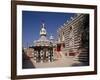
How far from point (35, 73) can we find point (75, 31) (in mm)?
586

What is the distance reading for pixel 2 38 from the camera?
6.02 feet

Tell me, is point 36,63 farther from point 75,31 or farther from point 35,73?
point 75,31

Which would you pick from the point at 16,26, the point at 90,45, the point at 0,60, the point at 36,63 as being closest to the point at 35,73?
the point at 36,63

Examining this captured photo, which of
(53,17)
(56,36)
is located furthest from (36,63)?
(53,17)

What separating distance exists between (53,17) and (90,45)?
0.49 m

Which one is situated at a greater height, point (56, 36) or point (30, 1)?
point (30, 1)

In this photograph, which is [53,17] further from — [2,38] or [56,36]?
[2,38]

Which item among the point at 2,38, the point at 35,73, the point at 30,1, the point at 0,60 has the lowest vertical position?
the point at 35,73

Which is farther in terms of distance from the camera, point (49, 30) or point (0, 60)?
point (49, 30)

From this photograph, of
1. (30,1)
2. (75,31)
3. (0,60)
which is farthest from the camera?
(75,31)

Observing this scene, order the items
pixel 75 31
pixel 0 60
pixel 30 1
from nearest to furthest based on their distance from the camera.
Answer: pixel 0 60
pixel 30 1
pixel 75 31

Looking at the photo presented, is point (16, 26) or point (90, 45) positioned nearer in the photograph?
point (16, 26)

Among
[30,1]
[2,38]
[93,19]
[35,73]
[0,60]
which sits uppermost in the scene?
[30,1]

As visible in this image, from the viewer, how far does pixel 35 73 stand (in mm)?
1959
